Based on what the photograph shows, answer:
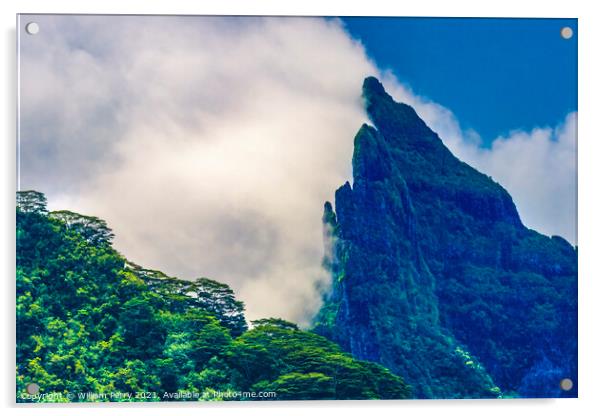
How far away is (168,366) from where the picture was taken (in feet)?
23.6

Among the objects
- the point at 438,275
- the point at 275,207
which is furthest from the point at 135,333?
the point at 438,275

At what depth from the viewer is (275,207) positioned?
7352mm

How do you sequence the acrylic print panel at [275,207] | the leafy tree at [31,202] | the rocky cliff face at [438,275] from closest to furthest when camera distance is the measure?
the leafy tree at [31,202] → the acrylic print panel at [275,207] → the rocky cliff face at [438,275]

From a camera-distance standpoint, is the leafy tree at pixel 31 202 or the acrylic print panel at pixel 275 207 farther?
the acrylic print panel at pixel 275 207

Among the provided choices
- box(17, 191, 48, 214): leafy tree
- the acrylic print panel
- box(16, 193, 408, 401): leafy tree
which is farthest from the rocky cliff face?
box(17, 191, 48, 214): leafy tree

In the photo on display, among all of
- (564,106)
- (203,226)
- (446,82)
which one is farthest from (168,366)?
(564,106)

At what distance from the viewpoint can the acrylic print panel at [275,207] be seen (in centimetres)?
716

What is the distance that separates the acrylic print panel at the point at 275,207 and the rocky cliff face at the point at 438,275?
0.7 inches

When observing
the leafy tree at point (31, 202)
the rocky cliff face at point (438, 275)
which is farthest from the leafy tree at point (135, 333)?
the rocky cliff face at point (438, 275)

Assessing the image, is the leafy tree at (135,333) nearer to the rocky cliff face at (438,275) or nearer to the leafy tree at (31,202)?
the leafy tree at (31,202)

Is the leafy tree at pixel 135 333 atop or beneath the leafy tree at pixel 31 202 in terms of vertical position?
beneath

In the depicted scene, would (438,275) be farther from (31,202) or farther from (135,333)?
(31,202)

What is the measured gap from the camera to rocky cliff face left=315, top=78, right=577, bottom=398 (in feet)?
24.1
